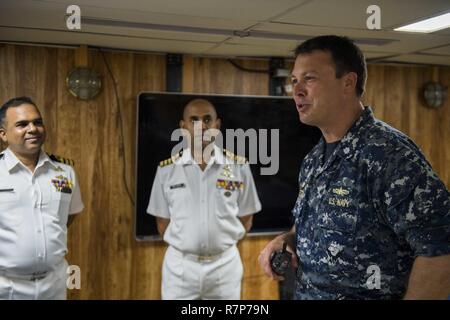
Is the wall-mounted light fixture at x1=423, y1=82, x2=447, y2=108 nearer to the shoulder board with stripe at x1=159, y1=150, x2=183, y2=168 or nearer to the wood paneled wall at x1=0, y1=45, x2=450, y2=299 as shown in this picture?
the wood paneled wall at x1=0, y1=45, x2=450, y2=299

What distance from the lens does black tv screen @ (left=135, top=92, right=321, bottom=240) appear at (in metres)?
2.41

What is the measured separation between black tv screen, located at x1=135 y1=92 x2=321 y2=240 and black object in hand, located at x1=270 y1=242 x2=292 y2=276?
1.31m

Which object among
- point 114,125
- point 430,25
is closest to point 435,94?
point 430,25

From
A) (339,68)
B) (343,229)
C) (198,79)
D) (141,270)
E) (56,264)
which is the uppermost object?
(198,79)

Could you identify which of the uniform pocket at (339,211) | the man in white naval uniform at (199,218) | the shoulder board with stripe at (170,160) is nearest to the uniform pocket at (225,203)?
the man in white naval uniform at (199,218)

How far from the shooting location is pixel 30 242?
1.76m

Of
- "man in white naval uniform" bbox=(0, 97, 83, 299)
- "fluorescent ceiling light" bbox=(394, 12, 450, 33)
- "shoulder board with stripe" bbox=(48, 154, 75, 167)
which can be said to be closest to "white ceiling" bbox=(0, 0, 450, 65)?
"fluorescent ceiling light" bbox=(394, 12, 450, 33)

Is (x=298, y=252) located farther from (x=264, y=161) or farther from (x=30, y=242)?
(x=264, y=161)

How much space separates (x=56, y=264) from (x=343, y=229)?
128 centimetres

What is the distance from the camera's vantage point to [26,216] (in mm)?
1779

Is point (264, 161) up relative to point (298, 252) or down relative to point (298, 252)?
up

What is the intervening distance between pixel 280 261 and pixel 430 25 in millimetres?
1100

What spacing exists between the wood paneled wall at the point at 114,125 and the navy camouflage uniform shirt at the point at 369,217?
1178 mm

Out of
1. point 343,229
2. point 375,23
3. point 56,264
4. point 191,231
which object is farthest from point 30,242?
point 375,23
